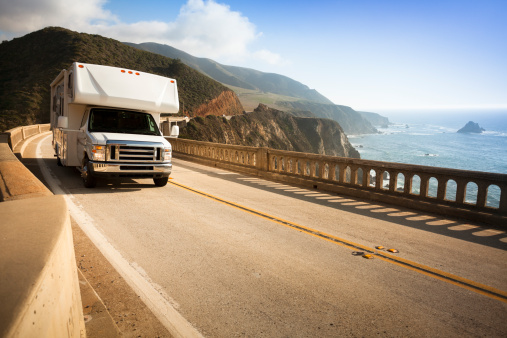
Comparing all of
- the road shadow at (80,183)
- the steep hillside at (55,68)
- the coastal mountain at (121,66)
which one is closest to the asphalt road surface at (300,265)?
the road shadow at (80,183)

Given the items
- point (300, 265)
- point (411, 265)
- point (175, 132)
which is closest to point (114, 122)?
point (175, 132)

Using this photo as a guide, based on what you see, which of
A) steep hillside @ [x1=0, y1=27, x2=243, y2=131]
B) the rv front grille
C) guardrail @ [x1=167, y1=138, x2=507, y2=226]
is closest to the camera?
guardrail @ [x1=167, y1=138, x2=507, y2=226]

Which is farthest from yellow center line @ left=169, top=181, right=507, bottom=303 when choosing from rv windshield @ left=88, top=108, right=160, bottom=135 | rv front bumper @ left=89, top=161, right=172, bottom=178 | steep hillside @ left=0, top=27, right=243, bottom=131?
steep hillside @ left=0, top=27, right=243, bottom=131

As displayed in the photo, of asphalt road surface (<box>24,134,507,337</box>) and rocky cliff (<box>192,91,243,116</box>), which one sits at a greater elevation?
rocky cliff (<box>192,91,243,116</box>)

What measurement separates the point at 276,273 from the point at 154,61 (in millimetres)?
113577

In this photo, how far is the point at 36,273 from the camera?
79.7 inches

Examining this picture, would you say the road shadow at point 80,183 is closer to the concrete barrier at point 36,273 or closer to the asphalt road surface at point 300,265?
the asphalt road surface at point 300,265

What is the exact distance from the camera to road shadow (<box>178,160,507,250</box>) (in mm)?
7273

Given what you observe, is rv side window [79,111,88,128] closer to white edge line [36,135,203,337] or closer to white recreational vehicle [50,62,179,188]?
white recreational vehicle [50,62,179,188]

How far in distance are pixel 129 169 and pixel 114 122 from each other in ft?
5.67

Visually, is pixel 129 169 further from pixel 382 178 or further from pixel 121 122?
pixel 382 178

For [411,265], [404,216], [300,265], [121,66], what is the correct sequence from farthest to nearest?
1. [121,66]
2. [404,216]
3. [411,265]
4. [300,265]

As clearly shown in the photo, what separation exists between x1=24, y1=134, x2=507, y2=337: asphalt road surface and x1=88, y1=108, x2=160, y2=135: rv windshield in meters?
2.12

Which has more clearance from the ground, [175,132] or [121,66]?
[121,66]
